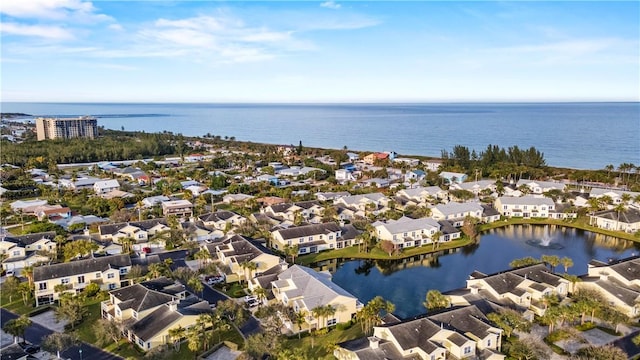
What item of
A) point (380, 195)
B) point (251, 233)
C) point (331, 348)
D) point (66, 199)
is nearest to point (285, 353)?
point (331, 348)

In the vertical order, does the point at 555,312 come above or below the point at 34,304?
above

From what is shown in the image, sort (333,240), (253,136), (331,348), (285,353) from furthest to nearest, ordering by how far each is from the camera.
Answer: (253,136) < (333,240) < (331,348) < (285,353)

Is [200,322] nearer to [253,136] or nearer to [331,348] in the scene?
[331,348]

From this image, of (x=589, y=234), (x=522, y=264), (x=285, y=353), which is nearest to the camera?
(x=285, y=353)

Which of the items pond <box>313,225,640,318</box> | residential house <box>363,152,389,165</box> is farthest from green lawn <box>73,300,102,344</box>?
residential house <box>363,152,389,165</box>

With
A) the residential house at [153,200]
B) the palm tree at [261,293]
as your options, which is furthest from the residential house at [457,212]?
the residential house at [153,200]

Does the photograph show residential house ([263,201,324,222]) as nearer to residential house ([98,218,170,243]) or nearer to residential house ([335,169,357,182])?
residential house ([98,218,170,243])

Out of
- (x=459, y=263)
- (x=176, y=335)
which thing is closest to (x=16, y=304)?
(x=176, y=335)
